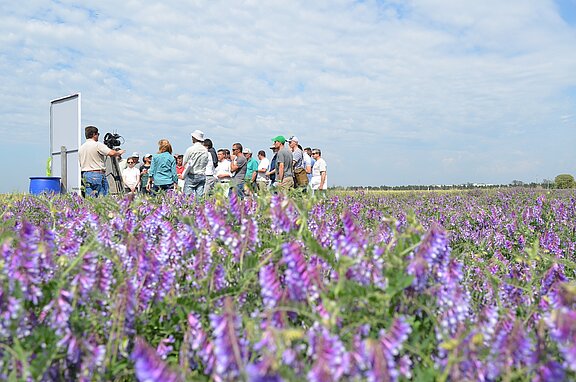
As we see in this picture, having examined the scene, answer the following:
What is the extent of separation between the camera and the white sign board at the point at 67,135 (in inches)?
620

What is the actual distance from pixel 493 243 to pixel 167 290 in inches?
179

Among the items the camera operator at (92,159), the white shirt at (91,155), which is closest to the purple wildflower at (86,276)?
the camera operator at (92,159)

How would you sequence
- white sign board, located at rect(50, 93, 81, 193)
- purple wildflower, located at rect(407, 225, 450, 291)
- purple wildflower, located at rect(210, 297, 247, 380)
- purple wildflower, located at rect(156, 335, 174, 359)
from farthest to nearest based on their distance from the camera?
1. white sign board, located at rect(50, 93, 81, 193)
2. purple wildflower, located at rect(156, 335, 174, 359)
3. purple wildflower, located at rect(407, 225, 450, 291)
4. purple wildflower, located at rect(210, 297, 247, 380)

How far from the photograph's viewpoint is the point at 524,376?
64.4 inches

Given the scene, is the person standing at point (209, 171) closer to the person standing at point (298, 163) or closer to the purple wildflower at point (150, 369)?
the person standing at point (298, 163)

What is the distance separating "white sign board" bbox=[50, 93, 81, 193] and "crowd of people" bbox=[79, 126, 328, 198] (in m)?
2.19

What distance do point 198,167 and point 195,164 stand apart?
9 cm

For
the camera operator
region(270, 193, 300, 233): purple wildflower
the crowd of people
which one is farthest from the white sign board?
region(270, 193, 300, 233): purple wildflower

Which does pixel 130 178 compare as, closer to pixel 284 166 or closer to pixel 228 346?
pixel 284 166

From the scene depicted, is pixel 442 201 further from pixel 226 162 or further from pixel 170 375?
pixel 170 375

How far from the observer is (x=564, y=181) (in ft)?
110

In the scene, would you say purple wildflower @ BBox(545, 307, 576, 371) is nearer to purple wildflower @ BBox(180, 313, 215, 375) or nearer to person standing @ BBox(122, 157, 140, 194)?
purple wildflower @ BBox(180, 313, 215, 375)

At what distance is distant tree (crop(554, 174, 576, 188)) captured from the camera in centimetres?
3234

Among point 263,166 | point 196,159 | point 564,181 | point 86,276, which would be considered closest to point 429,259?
point 86,276
